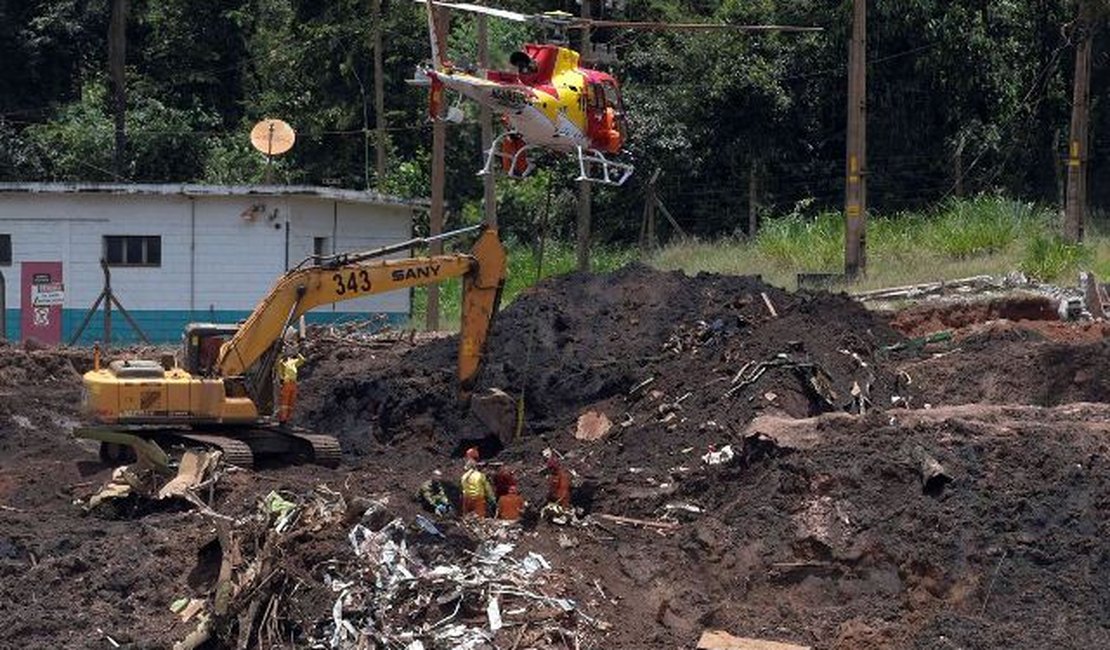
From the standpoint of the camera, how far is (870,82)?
4559cm

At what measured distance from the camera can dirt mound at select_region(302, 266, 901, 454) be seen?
77.2ft

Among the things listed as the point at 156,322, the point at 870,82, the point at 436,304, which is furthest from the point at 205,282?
the point at 870,82

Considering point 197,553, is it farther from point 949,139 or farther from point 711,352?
point 949,139

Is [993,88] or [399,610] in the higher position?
[993,88]

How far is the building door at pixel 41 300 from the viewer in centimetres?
3881

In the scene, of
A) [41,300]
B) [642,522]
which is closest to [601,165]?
[642,522]

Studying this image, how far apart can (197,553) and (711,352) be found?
29.2ft

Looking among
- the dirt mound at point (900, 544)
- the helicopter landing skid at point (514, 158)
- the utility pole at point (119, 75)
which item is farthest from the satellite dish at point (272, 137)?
the dirt mound at point (900, 544)

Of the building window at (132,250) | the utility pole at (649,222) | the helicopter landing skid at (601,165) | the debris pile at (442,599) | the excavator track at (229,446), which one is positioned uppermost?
the helicopter landing skid at (601,165)

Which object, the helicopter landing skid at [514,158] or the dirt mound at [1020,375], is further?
the helicopter landing skid at [514,158]

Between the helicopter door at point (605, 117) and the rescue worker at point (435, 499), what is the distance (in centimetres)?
717

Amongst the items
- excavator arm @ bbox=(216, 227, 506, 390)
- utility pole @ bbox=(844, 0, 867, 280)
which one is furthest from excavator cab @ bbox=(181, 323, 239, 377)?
utility pole @ bbox=(844, 0, 867, 280)

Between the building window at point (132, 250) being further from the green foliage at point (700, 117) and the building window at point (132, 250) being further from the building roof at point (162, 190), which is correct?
the green foliage at point (700, 117)

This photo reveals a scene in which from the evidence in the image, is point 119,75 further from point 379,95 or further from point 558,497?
point 558,497
